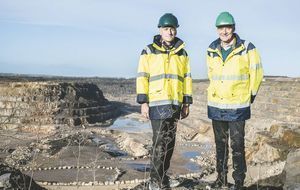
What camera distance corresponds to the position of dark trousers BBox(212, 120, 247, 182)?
4621 mm

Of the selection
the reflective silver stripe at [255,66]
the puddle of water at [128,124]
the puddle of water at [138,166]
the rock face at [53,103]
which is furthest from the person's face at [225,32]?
the puddle of water at [128,124]

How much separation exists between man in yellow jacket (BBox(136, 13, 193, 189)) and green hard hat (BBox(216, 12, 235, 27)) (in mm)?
468

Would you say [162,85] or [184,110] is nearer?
[162,85]

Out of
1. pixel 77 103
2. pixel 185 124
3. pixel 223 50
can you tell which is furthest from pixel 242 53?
pixel 77 103

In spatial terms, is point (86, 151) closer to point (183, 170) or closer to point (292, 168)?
point (183, 170)

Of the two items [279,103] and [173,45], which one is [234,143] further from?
[279,103]

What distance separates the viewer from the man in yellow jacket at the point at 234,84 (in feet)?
15.1

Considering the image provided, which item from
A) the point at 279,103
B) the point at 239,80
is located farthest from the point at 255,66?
the point at 279,103

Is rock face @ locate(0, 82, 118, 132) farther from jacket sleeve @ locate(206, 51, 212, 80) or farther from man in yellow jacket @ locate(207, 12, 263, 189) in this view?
man in yellow jacket @ locate(207, 12, 263, 189)

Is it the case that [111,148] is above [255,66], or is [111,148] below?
below

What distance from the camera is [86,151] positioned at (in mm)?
17094

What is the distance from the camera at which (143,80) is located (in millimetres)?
4754

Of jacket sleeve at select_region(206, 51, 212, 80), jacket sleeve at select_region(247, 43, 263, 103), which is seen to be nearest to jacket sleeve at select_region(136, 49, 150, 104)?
jacket sleeve at select_region(206, 51, 212, 80)

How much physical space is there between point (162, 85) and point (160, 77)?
0.31 feet
